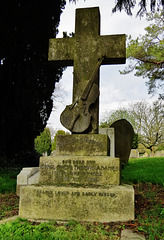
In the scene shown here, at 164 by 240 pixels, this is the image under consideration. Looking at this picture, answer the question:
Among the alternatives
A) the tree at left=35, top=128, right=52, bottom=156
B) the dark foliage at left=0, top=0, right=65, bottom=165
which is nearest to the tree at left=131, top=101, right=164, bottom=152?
the tree at left=35, top=128, right=52, bottom=156

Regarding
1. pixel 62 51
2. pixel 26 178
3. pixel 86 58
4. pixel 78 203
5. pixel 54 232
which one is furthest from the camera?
pixel 26 178

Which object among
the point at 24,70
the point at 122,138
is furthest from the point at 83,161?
the point at 122,138

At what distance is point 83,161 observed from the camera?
327 centimetres

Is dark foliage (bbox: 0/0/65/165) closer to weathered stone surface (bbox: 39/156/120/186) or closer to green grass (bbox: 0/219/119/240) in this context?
weathered stone surface (bbox: 39/156/120/186)

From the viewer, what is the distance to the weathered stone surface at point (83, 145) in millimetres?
3447

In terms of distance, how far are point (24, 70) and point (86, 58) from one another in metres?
5.75

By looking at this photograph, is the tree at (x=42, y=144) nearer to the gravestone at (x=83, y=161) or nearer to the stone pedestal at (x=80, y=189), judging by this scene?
the gravestone at (x=83, y=161)

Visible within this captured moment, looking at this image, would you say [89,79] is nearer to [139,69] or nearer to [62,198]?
[62,198]

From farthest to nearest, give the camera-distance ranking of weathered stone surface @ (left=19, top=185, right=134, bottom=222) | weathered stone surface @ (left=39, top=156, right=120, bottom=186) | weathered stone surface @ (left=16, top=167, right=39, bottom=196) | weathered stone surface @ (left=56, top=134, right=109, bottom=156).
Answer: weathered stone surface @ (left=16, top=167, right=39, bottom=196) < weathered stone surface @ (left=56, top=134, right=109, bottom=156) < weathered stone surface @ (left=39, top=156, right=120, bottom=186) < weathered stone surface @ (left=19, top=185, right=134, bottom=222)

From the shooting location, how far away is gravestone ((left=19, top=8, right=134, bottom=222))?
2881 mm

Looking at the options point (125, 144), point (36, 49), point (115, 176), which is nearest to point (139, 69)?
point (125, 144)

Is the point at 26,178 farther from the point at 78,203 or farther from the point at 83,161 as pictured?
the point at 78,203

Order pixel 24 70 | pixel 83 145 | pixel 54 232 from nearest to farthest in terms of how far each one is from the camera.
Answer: pixel 54 232 < pixel 83 145 < pixel 24 70

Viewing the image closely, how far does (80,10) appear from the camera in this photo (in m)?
4.11
